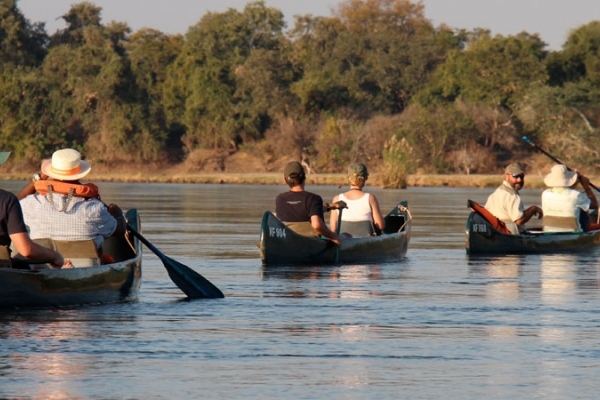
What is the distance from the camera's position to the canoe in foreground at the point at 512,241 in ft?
57.8

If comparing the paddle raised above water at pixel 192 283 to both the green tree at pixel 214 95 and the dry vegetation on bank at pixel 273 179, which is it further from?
the green tree at pixel 214 95

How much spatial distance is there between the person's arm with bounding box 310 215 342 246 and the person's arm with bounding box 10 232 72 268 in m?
4.56

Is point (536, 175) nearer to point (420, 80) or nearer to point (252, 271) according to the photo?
point (420, 80)

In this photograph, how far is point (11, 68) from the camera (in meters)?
84.5

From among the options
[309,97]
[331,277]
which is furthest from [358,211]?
[309,97]

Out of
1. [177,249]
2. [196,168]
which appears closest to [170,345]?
[177,249]

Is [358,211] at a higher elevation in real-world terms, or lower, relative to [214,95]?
lower

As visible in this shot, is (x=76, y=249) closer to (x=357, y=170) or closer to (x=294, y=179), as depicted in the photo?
(x=294, y=179)

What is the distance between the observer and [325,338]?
9.26 meters

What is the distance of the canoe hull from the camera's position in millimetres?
17625

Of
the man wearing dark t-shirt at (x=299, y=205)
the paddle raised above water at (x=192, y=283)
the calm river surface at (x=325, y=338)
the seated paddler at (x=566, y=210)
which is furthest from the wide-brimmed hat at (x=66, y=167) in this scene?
the seated paddler at (x=566, y=210)

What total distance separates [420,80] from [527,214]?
60.8 m

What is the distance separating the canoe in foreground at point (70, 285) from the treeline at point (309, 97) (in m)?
53.6

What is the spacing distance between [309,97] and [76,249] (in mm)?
62765
